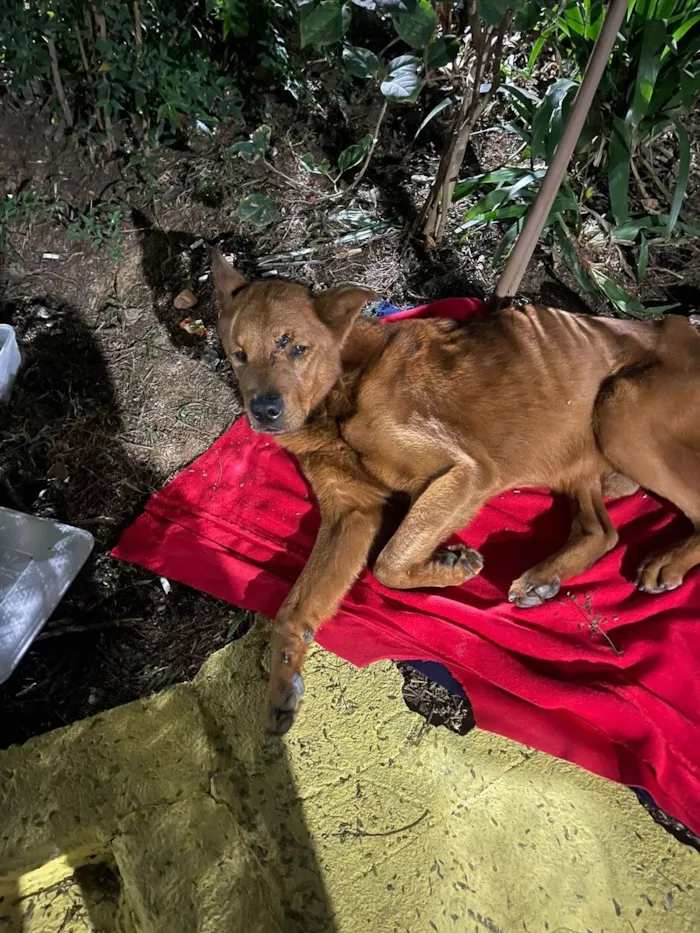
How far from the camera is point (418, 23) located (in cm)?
325

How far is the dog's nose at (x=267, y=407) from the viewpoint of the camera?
3.21m

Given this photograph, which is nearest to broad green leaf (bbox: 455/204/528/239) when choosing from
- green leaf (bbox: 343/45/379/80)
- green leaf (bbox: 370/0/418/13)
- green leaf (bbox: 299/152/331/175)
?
green leaf (bbox: 343/45/379/80)

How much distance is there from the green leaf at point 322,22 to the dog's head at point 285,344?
1.25 meters

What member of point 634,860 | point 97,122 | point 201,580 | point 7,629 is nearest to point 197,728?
point 201,580

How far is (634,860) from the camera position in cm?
268

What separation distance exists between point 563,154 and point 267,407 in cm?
196

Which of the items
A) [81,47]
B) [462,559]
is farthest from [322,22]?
[462,559]

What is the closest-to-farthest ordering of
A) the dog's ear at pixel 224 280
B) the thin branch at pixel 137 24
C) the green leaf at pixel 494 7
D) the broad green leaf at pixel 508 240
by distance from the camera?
the green leaf at pixel 494 7
the dog's ear at pixel 224 280
the broad green leaf at pixel 508 240
the thin branch at pixel 137 24

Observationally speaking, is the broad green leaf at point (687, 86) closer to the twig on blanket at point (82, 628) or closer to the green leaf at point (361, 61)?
the green leaf at point (361, 61)

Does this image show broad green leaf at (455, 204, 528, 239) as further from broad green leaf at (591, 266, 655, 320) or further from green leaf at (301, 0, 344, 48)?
green leaf at (301, 0, 344, 48)

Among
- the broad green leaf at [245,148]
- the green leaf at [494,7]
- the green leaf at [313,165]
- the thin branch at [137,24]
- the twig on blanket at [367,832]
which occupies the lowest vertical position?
the twig on blanket at [367,832]

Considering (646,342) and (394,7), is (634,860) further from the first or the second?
(394,7)

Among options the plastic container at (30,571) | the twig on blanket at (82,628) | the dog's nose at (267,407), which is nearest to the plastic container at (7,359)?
the plastic container at (30,571)

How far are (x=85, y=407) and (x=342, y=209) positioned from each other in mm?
2464
